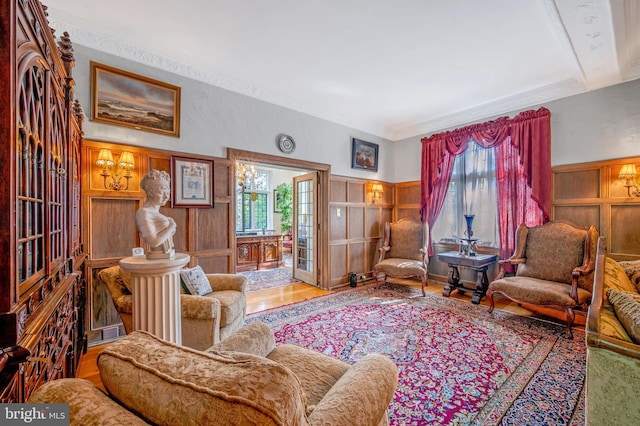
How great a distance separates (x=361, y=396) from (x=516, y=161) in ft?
14.5

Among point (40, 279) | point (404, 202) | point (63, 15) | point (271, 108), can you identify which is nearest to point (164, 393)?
point (40, 279)

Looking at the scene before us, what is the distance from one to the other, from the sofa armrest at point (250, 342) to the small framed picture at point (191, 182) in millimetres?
2197

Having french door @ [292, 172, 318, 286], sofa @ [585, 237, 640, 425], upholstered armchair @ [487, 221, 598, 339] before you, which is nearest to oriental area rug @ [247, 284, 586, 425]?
upholstered armchair @ [487, 221, 598, 339]

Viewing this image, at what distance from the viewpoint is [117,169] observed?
2.85 meters

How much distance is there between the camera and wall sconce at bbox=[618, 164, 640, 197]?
10.5 feet

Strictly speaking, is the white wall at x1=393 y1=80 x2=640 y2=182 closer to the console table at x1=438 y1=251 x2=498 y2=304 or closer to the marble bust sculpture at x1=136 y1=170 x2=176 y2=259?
the console table at x1=438 y1=251 x2=498 y2=304

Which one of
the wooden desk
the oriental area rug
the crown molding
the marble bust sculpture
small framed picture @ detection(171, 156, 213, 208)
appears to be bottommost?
the oriental area rug

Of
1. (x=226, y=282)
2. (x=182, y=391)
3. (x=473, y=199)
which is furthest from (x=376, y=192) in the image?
(x=182, y=391)

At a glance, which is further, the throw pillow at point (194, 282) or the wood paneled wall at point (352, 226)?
the wood paneled wall at point (352, 226)

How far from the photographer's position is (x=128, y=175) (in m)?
2.91

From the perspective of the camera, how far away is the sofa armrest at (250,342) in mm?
1407

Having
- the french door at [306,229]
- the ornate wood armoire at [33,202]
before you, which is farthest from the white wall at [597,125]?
the ornate wood armoire at [33,202]

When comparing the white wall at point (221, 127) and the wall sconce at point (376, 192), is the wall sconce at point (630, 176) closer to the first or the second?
the wall sconce at point (376, 192)

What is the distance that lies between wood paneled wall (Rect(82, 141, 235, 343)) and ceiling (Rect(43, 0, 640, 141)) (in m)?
1.10
